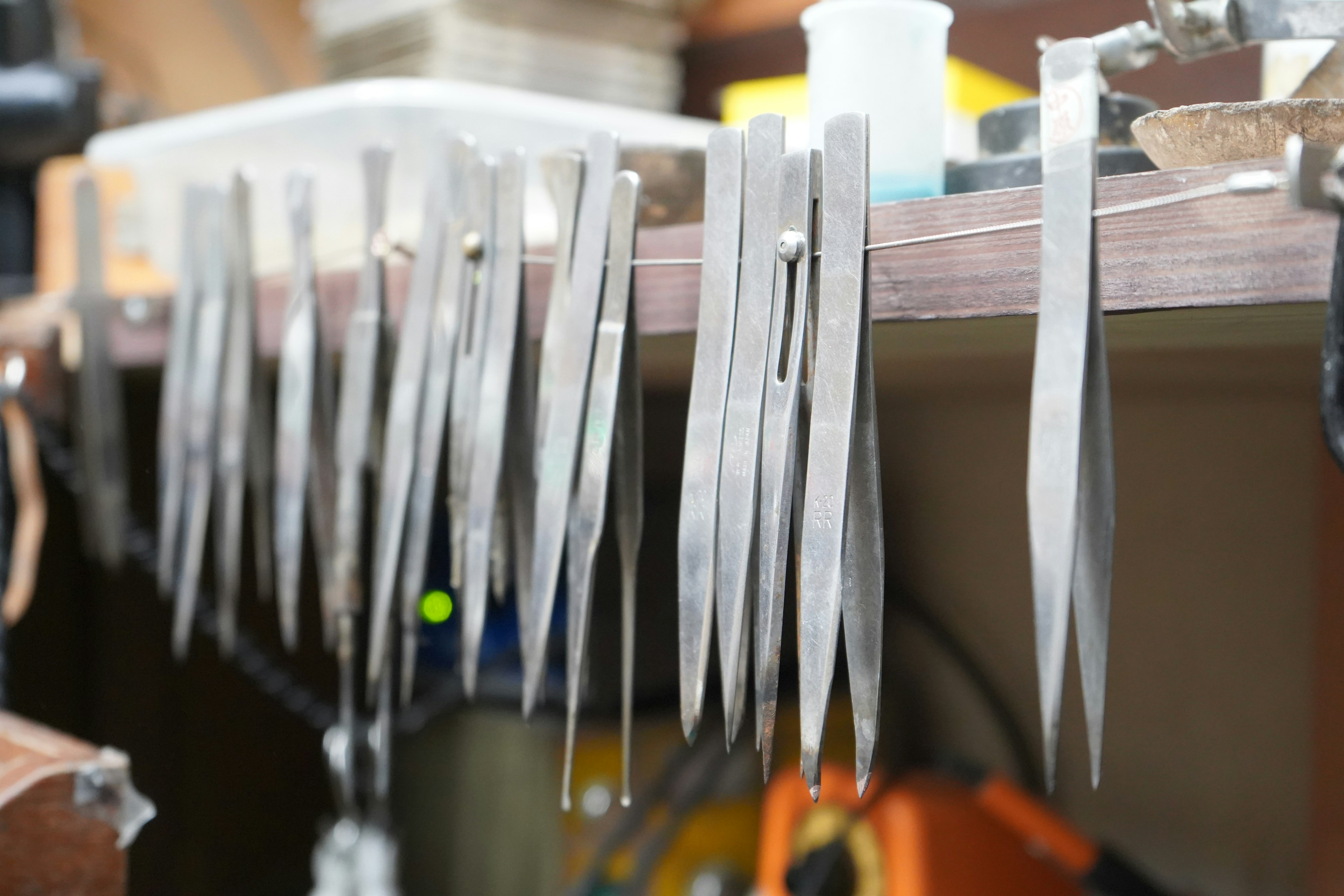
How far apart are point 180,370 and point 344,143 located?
0.21 m

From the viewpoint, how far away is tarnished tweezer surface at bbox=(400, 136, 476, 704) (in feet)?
2.02

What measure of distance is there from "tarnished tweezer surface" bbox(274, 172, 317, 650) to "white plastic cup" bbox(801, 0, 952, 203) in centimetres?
34

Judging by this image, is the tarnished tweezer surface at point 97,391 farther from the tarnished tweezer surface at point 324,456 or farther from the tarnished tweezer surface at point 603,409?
the tarnished tweezer surface at point 603,409

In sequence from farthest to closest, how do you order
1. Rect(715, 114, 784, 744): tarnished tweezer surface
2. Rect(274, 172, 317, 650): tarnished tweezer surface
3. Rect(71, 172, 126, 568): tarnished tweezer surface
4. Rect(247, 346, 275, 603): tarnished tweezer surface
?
Rect(71, 172, 126, 568): tarnished tweezer surface → Rect(247, 346, 275, 603): tarnished tweezer surface → Rect(274, 172, 317, 650): tarnished tweezer surface → Rect(715, 114, 784, 744): tarnished tweezer surface

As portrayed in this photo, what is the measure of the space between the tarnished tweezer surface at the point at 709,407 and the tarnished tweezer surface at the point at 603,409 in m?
0.05

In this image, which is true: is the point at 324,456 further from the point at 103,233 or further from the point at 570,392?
the point at 103,233

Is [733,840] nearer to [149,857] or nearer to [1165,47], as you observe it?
[149,857]

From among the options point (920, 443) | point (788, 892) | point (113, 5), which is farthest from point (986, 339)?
point (113, 5)

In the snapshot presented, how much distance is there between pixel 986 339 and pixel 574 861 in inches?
30.8

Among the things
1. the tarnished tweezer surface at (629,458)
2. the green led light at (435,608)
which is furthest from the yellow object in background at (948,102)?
the green led light at (435,608)

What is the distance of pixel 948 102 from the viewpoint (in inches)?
30.0

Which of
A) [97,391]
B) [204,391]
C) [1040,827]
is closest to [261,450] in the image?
[204,391]

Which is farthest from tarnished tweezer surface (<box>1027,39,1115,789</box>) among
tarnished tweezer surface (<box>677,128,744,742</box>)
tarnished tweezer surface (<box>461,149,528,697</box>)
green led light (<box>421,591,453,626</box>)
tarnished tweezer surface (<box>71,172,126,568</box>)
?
green led light (<box>421,591,453,626</box>)

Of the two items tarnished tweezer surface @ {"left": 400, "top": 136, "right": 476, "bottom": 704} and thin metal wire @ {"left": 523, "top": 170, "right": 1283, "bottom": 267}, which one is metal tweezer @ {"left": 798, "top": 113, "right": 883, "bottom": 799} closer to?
thin metal wire @ {"left": 523, "top": 170, "right": 1283, "bottom": 267}
